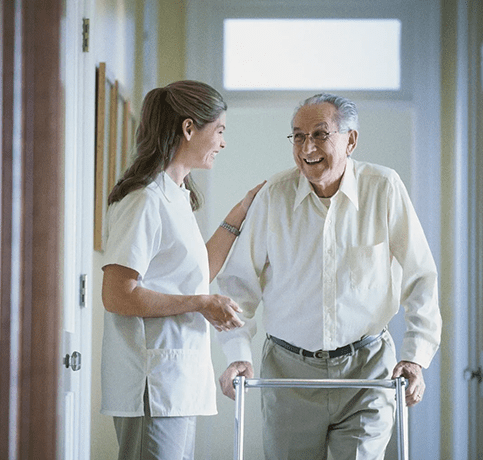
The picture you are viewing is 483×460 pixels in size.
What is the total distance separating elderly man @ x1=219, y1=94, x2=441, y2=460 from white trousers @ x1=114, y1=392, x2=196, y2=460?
0.25 meters

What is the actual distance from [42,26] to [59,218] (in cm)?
52

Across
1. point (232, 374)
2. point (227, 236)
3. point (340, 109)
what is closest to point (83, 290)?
point (227, 236)

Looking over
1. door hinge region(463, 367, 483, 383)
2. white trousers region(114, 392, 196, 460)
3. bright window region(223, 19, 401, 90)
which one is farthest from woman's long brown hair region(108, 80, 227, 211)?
door hinge region(463, 367, 483, 383)

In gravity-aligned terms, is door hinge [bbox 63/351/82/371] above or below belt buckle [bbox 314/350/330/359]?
below

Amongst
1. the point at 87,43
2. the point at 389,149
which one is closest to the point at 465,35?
the point at 389,149

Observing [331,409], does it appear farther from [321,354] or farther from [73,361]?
[73,361]

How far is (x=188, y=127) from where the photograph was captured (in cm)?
191

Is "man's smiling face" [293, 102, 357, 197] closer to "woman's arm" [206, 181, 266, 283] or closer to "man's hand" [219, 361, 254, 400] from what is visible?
"woman's arm" [206, 181, 266, 283]

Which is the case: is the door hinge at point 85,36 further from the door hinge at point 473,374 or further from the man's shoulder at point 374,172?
the door hinge at point 473,374

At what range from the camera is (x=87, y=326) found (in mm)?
2350

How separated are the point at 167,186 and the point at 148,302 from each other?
0.31 metres

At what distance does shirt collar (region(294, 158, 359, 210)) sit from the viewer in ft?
6.76

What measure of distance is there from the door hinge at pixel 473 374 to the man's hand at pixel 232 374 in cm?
176

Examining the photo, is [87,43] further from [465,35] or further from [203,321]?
[465,35]
